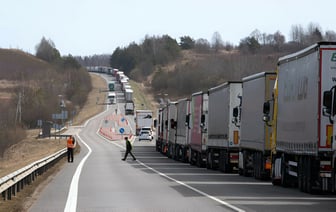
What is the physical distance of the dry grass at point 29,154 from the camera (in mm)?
20977

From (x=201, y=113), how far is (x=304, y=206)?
24.6 meters

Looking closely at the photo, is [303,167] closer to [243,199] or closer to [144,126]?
[243,199]

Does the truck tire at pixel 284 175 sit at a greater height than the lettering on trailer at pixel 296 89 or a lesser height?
lesser

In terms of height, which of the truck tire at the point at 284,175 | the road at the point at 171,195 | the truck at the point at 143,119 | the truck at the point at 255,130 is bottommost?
the road at the point at 171,195

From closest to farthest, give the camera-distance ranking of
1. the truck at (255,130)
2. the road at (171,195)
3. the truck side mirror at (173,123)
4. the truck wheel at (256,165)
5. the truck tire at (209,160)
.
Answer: the road at (171,195)
the truck at (255,130)
the truck wheel at (256,165)
the truck tire at (209,160)
the truck side mirror at (173,123)

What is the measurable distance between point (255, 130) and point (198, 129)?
13.3 metres

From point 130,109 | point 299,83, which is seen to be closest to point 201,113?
point 299,83

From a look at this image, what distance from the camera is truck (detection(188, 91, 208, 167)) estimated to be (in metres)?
42.7

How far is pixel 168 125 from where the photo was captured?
6197 cm

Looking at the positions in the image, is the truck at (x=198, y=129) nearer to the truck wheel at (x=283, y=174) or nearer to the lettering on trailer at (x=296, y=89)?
the truck wheel at (x=283, y=174)

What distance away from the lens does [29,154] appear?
265ft

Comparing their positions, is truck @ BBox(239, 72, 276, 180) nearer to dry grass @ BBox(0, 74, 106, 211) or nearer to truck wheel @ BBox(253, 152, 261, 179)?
truck wheel @ BBox(253, 152, 261, 179)

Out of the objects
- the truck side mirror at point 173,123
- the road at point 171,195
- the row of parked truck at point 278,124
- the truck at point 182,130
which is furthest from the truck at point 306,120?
the truck side mirror at point 173,123

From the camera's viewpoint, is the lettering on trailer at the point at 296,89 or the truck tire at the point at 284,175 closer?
the lettering on trailer at the point at 296,89
